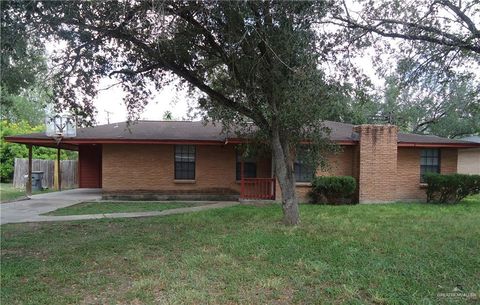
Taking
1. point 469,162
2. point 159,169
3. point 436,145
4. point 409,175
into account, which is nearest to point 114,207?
point 159,169

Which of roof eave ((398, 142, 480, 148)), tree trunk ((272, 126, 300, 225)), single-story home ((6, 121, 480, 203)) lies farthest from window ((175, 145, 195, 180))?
roof eave ((398, 142, 480, 148))

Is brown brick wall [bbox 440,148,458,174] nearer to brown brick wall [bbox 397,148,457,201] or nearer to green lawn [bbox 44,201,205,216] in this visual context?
brown brick wall [bbox 397,148,457,201]

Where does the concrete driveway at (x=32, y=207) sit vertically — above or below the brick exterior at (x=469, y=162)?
below

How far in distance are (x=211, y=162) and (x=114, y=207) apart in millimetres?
4801

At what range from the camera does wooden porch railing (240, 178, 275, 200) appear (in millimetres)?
15109

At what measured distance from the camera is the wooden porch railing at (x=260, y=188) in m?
15.1

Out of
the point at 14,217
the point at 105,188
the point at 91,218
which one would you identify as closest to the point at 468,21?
the point at 91,218

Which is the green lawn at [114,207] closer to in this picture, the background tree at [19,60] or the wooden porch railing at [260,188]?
the wooden porch railing at [260,188]

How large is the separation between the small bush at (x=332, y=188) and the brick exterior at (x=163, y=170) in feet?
8.80

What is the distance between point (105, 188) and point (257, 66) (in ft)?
34.9

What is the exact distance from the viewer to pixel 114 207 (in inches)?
543

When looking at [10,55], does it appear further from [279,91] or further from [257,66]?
[279,91]

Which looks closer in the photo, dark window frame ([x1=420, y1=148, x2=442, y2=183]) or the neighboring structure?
dark window frame ([x1=420, y1=148, x2=442, y2=183])

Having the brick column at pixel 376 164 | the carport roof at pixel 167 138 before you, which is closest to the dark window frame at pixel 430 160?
the carport roof at pixel 167 138
